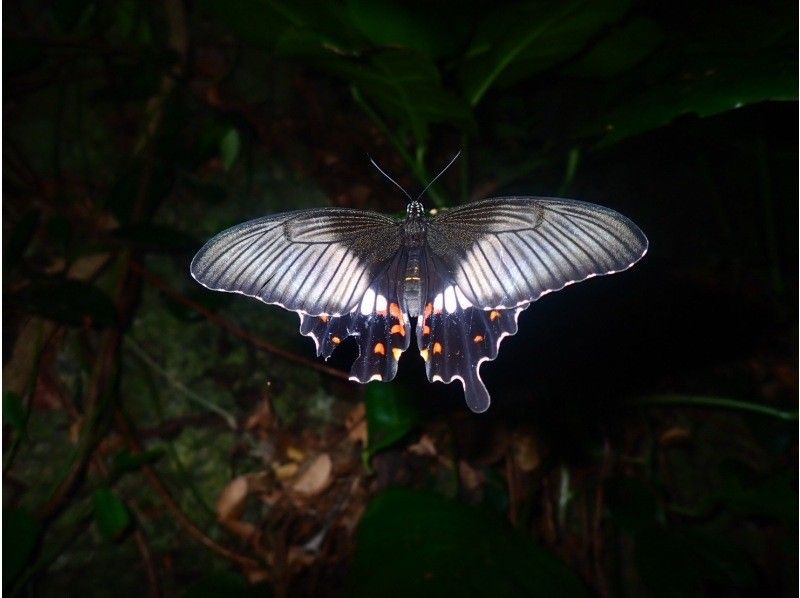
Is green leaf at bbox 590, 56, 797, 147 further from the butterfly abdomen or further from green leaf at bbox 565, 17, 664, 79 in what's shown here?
the butterfly abdomen

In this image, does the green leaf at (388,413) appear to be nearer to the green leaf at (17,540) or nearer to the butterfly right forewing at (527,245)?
the butterfly right forewing at (527,245)

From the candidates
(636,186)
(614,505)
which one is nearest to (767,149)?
(636,186)

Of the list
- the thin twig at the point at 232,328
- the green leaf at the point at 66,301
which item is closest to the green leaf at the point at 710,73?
the thin twig at the point at 232,328

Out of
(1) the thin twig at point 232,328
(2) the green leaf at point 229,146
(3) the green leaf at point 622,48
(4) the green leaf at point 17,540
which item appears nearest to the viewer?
(4) the green leaf at point 17,540

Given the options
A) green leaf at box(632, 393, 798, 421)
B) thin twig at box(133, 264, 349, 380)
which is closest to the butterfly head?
thin twig at box(133, 264, 349, 380)

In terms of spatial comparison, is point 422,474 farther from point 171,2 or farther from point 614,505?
point 171,2
